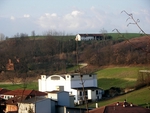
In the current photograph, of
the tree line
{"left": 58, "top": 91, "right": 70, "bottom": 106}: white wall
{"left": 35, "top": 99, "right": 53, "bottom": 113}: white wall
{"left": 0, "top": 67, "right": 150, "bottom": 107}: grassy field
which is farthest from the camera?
the tree line

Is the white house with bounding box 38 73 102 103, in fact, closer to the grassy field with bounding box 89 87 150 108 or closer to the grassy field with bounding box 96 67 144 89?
the grassy field with bounding box 89 87 150 108

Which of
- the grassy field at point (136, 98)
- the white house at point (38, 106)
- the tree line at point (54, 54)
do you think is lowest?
the grassy field at point (136, 98)

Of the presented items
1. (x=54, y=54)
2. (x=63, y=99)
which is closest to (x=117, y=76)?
(x=54, y=54)

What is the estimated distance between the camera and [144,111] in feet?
40.6

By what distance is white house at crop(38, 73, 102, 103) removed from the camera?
22.2m

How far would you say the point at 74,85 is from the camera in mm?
23250

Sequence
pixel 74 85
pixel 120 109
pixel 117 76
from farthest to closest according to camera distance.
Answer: pixel 117 76, pixel 74 85, pixel 120 109

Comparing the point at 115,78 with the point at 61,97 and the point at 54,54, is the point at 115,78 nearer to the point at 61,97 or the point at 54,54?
the point at 54,54

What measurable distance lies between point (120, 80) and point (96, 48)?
11993 millimetres

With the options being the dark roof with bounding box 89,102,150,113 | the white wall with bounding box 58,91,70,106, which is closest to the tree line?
the white wall with bounding box 58,91,70,106

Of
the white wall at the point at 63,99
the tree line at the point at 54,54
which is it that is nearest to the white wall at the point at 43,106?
the white wall at the point at 63,99

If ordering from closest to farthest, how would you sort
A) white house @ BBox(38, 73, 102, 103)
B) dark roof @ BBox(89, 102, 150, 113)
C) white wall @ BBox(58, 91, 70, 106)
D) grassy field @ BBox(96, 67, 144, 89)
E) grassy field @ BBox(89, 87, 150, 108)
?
dark roof @ BBox(89, 102, 150, 113), white wall @ BBox(58, 91, 70, 106), grassy field @ BBox(89, 87, 150, 108), white house @ BBox(38, 73, 102, 103), grassy field @ BBox(96, 67, 144, 89)

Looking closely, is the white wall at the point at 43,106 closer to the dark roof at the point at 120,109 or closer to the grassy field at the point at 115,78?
the dark roof at the point at 120,109

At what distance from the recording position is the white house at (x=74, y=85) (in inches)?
875
